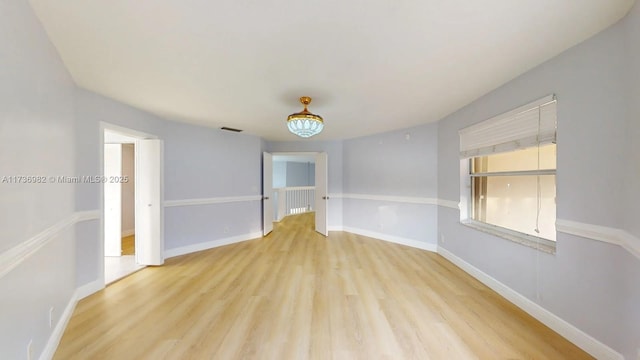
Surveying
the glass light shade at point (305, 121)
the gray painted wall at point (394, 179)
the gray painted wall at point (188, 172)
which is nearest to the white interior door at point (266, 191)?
the gray painted wall at point (188, 172)

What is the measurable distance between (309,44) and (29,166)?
6.29 feet

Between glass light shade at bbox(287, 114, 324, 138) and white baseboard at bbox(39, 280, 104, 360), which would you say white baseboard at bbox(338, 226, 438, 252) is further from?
white baseboard at bbox(39, 280, 104, 360)

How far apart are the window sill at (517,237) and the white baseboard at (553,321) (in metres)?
0.50

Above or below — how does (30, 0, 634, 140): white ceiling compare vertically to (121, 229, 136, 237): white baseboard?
above

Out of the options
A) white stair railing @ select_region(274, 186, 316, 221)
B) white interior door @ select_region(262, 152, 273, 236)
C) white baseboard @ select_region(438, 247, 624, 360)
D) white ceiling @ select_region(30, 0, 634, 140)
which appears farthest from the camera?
white stair railing @ select_region(274, 186, 316, 221)

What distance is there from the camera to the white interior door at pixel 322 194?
5469 millimetres

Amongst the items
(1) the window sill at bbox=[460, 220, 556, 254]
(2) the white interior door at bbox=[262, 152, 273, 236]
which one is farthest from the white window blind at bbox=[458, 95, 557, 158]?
(2) the white interior door at bbox=[262, 152, 273, 236]

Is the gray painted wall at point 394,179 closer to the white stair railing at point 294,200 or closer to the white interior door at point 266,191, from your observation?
the white interior door at point 266,191

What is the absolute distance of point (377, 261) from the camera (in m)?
3.75

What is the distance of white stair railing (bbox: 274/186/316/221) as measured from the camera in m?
7.86

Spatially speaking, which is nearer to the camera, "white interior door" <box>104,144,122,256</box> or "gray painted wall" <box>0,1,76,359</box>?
"gray painted wall" <box>0,1,76,359</box>

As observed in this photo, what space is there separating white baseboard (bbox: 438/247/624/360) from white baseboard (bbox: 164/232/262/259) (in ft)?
13.1

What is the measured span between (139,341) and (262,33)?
248 cm

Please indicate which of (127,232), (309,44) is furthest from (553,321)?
(127,232)
